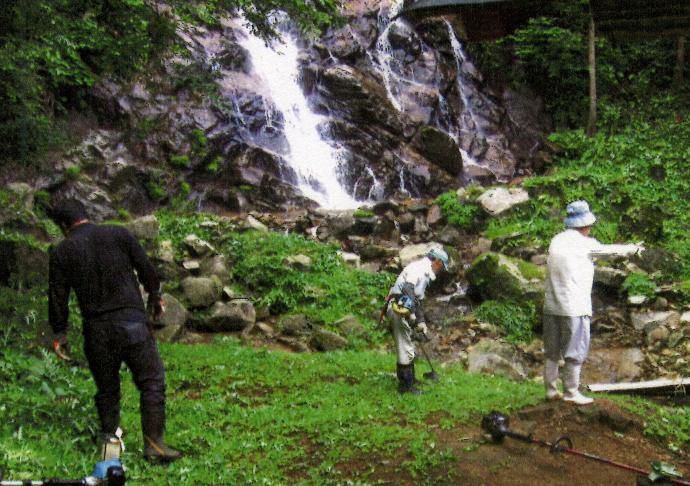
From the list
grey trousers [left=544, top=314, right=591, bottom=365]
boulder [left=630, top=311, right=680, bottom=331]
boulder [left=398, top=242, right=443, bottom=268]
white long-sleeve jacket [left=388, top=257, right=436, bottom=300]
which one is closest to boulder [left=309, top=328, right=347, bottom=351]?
white long-sleeve jacket [left=388, top=257, right=436, bottom=300]

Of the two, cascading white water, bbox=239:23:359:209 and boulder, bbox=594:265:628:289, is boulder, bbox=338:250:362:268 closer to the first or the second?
cascading white water, bbox=239:23:359:209

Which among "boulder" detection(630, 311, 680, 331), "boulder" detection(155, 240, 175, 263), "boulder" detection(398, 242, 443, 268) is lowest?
"boulder" detection(630, 311, 680, 331)

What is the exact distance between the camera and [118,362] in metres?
5.18

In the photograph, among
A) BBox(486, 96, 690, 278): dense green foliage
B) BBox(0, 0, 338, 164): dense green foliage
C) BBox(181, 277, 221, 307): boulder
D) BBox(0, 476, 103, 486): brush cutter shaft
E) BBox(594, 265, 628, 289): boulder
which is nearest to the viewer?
BBox(0, 476, 103, 486): brush cutter shaft

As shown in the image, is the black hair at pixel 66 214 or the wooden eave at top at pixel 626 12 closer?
the wooden eave at top at pixel 626 12

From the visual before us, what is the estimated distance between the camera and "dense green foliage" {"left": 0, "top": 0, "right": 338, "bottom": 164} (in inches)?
363

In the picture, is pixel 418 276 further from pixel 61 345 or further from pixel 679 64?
pixel 679 64

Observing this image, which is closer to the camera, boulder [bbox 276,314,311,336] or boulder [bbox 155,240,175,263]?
boulder [bbox 276,314,311,336]

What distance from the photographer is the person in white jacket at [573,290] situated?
6383 millimetres

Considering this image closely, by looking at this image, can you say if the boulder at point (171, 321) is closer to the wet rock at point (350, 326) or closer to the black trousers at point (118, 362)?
the wet rock at point (350, 326)

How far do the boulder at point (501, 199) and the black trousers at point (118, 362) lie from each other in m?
11.8

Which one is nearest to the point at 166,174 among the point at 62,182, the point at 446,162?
the point at 62,182

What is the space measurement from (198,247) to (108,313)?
26.7 feet

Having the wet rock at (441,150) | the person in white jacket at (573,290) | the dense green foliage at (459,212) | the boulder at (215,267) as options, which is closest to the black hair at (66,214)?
the person in white jacket at (573,290)
